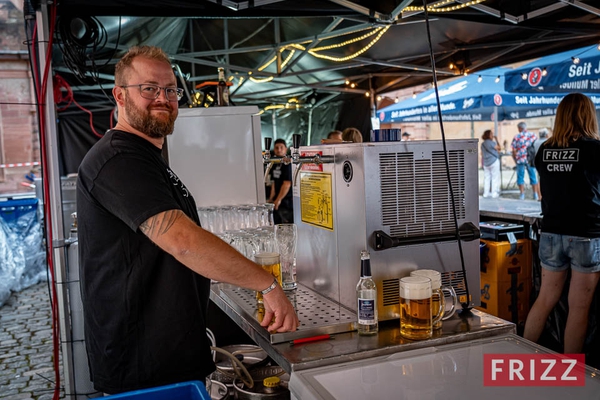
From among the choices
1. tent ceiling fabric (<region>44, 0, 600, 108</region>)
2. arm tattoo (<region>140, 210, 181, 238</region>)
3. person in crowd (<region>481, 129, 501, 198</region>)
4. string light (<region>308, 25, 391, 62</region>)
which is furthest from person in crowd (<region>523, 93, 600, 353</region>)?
person in crowd (<region>481, 129, 501, 198</region>)

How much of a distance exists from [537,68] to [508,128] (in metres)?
15.1

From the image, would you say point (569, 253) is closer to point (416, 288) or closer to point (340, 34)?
point (416, 288)

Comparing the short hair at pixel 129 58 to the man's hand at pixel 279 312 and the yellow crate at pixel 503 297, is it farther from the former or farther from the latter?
the yellow crate at pixel 503 297

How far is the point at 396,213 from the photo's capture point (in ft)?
5.19

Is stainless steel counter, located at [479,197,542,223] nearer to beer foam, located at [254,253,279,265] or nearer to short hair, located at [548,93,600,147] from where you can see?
short hair, located at [548,93,600,147]

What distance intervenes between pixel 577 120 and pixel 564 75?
163 centimetres

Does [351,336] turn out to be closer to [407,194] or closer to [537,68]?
[407,194]

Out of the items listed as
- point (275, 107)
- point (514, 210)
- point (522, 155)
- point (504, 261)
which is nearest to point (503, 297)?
point (504, 261)

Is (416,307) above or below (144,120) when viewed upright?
below

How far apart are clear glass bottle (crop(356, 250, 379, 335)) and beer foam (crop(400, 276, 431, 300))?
0.31 feet

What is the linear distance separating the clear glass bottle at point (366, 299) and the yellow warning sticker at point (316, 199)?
27 centimetres

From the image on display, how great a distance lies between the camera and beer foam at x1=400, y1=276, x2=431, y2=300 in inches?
56.4

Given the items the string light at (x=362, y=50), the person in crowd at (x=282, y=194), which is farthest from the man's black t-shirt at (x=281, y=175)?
the string light at (x=362, y=50)

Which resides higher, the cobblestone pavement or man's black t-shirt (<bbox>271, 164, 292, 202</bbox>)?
man's black t-shirt (<bbox>271, 164, 292, 202</bbox>)
